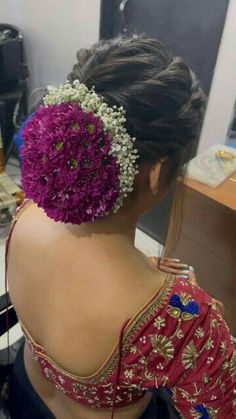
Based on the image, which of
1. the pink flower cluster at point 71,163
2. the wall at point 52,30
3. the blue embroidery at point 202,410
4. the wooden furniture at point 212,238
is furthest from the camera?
the wall at point 52,30

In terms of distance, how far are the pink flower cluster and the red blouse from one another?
0.64 ft

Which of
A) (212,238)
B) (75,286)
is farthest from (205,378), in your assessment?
(212,238)

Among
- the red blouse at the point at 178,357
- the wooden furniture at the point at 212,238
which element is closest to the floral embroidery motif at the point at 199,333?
the red blouse at the point at 178,357

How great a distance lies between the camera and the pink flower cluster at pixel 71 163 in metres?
0.60

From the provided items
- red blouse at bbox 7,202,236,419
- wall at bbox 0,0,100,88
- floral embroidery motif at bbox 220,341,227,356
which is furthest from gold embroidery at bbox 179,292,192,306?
wall at bbox 0,0,100,88

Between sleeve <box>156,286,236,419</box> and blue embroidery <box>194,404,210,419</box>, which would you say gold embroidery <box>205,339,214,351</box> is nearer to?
sleeve <box>156,286,236,419</box>

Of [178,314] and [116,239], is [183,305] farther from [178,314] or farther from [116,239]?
[116,239]

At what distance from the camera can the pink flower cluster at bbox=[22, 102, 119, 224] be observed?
60 centimetres

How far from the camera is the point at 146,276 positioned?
668mm

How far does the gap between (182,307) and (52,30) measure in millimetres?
2231

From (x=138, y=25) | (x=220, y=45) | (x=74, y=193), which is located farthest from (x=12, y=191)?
(x=74, y=193)

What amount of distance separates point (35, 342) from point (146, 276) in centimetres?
31

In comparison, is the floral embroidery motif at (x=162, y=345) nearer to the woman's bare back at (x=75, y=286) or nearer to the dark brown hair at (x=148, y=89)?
the woman's bare back at (x=75, y=286)

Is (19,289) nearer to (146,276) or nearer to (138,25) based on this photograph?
(146,276)
